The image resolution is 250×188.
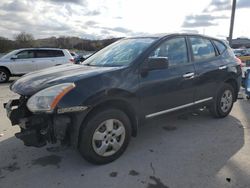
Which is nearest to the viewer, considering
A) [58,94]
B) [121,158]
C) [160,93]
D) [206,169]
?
[58,94]

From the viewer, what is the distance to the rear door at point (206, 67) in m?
4.67

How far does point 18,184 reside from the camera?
312 cm

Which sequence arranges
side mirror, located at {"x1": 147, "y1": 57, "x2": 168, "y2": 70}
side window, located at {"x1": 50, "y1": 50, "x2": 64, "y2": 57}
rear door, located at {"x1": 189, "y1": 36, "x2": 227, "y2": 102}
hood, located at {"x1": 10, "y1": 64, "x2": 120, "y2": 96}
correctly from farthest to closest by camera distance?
side window, located at {"x1": 50, "y1": 50, "x2": 64, "y2": 57}, rear door, located at {"x1": 189, "y1": 36, "x2": 227, "y2": 102}, side mirror, located at {"x1": 147, "y1": 57, "x2": 168, "y2": 70}, hood, located at {"x1": 10, "y1": 64, "x2": 120, "y2": 96}

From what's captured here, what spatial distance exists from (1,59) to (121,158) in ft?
35.8

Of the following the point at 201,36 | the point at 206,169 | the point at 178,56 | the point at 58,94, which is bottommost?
the point at 206,169

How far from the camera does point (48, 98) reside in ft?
10.2

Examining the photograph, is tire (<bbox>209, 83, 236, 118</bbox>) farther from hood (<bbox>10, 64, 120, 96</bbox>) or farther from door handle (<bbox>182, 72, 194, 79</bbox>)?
hood (<bbox>10, 64, 120, 96</bbox>)

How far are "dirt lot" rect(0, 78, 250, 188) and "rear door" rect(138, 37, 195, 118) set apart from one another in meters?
0.59

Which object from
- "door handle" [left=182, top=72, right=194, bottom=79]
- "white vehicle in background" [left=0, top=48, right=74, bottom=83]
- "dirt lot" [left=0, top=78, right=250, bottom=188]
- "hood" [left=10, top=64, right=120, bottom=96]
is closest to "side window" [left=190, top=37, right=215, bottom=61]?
"door handle" [left=182, top=72, right=194, bottom=79]

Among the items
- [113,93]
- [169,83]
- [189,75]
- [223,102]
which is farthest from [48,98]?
[223,102]

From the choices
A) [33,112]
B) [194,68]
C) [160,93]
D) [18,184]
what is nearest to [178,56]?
[194,68]

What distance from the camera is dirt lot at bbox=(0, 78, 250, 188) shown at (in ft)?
10.3

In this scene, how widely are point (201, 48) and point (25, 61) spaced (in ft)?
33.2

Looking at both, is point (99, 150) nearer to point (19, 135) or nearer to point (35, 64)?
point (19, 135)
